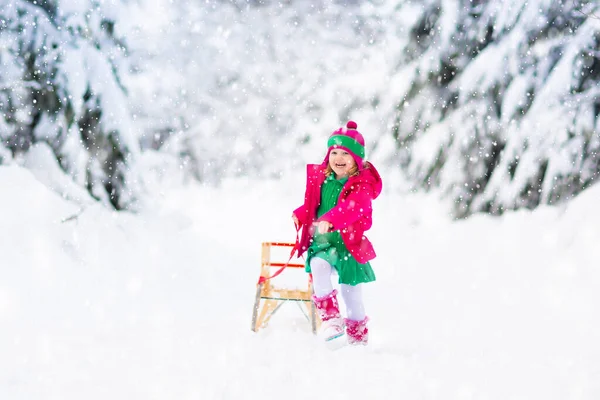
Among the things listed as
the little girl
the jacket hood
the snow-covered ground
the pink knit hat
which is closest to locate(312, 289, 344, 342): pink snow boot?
the little girl

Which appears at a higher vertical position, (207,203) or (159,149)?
(159,149)

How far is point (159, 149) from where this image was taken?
10.6 metres

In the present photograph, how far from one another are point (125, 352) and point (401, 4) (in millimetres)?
8363

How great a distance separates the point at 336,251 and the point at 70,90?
439cm

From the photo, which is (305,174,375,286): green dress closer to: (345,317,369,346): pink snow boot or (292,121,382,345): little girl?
(292,121,382,345): little girl

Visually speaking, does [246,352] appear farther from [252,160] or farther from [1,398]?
[252,160]

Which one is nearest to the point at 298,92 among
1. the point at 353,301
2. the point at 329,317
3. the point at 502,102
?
the point at 502,102

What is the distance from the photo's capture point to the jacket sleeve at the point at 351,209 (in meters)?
3.54

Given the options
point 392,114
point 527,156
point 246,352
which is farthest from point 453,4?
point 246,352

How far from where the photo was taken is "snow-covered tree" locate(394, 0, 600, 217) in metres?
6.46

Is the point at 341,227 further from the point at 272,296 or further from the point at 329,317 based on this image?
the point at 272,296

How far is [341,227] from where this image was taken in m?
A: 3.58

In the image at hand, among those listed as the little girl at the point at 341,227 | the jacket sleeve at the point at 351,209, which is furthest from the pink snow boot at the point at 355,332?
the jacket sleeve at the point at 351,209

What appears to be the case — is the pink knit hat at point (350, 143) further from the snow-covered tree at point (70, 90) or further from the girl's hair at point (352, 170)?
the snow-covered tree at point (70, 90)
